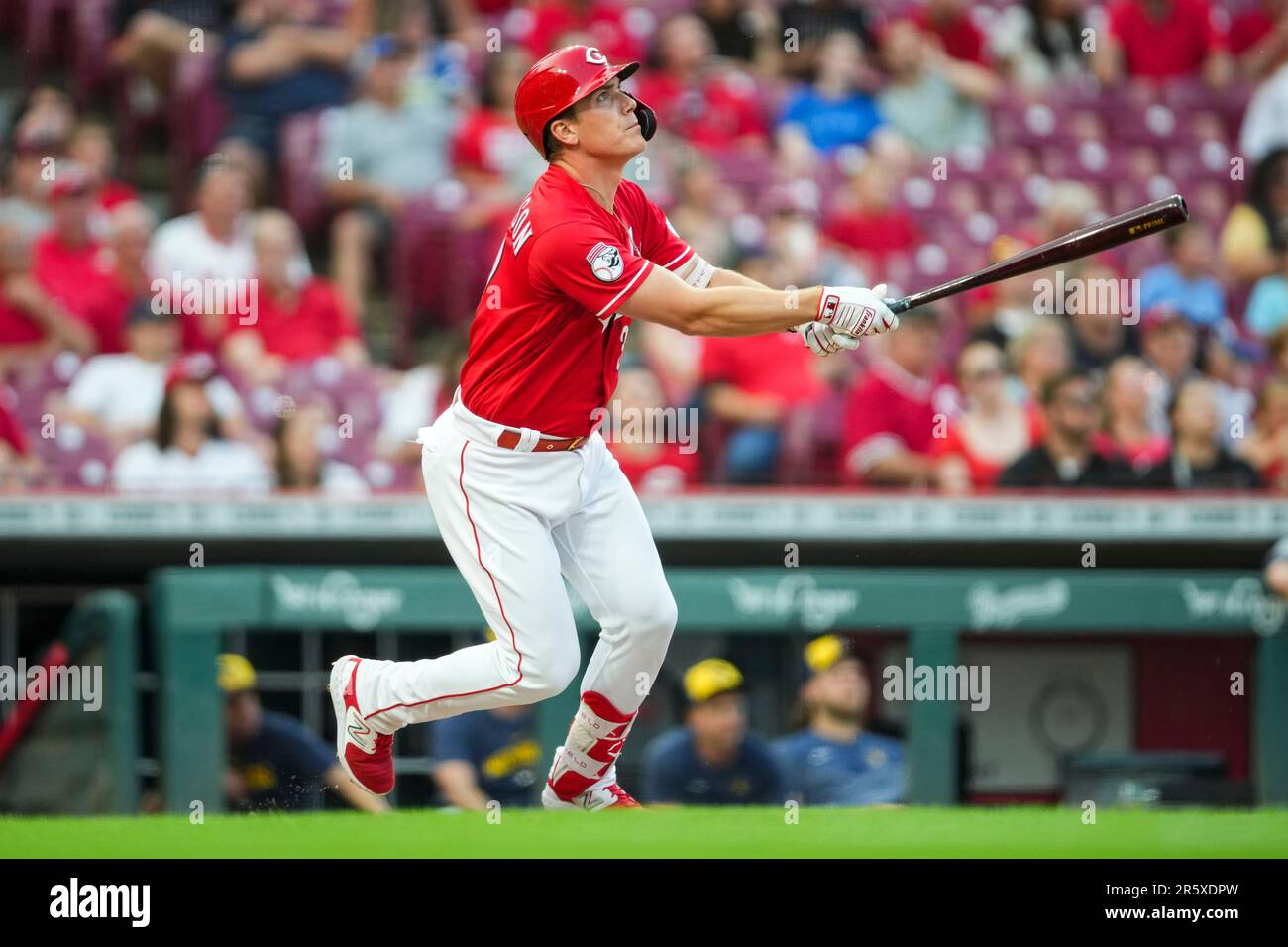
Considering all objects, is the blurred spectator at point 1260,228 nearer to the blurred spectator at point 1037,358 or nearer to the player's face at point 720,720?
the blurred spectator at point 1037,358

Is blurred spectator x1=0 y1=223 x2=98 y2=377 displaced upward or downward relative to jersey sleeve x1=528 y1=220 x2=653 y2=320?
upward

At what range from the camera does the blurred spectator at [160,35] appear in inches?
387

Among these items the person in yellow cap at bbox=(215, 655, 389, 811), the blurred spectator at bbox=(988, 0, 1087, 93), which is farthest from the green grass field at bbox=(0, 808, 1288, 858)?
the blurred spectator at bbox=(988, 0, 1087, 93)

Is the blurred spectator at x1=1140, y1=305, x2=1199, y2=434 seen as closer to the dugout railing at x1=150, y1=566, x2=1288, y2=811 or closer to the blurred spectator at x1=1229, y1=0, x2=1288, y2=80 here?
the dugout railing at x1=150, y1=566, x2=1288, y2=811

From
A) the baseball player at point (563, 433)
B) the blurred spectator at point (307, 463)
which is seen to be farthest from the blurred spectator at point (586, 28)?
the baseball player at point (563, 433)

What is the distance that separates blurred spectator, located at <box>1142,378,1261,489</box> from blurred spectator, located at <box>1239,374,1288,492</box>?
0.50 ft

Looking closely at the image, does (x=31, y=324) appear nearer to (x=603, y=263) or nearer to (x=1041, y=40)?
(x=603, y=263)

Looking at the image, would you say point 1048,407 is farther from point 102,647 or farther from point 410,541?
point 102,647

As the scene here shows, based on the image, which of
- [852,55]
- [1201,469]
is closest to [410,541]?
[1201,469]

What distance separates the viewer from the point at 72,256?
8.68m

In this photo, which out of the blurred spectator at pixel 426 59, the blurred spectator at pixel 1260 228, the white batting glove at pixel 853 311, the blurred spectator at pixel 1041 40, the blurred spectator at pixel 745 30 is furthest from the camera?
the blurred spectator at pixel 1041 40

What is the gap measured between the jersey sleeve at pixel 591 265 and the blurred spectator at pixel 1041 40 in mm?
6552

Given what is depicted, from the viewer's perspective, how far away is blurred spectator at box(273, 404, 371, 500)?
7523 millimetres
